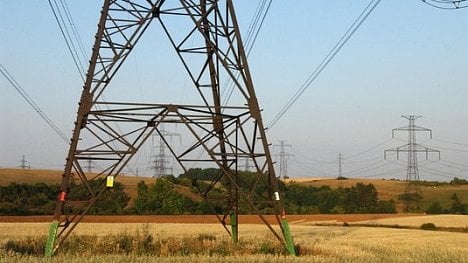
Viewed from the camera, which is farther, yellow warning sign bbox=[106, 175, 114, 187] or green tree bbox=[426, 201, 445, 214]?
green tree bbox=[426, 201, 445, 214]

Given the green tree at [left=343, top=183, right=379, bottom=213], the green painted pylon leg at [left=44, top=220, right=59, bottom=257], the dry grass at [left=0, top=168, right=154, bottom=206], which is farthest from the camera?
the green tree at [left=343, top=183, right=379, bottom=213]

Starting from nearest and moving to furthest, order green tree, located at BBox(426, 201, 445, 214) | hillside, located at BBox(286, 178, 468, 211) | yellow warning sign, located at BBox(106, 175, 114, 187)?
yellow warning sign, located at BBox(106, 175, 114, 187) → green tree, located at BBox(426, 201, 445, 214) → hillside, located at BBox(286, 178, 468, 211)

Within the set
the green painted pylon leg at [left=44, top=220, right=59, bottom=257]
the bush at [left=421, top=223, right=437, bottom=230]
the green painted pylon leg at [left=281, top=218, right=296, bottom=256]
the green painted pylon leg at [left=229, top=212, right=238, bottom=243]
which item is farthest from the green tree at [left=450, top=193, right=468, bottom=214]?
the green painted pylon leg at [left=44, top=220, right=59, bottom=257]

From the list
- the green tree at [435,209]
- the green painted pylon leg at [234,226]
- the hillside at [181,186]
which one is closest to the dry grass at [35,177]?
the hillside at [181,186]

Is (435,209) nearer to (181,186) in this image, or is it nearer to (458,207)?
(458,207)

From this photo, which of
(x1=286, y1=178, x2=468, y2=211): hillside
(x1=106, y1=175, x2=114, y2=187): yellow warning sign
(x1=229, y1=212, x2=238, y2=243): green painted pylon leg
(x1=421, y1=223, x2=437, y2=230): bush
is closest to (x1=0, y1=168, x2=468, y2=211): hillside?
(x1=286, y1=178, x2=468, y2=211): hillside

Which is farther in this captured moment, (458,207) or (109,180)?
(458,207)

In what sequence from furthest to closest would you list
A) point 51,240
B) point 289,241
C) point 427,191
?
point 427,191
point 289,241
point 51,240

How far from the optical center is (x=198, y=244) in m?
23.0

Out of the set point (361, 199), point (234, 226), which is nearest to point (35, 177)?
point (361, 199)

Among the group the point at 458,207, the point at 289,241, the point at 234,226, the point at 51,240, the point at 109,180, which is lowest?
the point at 458,207

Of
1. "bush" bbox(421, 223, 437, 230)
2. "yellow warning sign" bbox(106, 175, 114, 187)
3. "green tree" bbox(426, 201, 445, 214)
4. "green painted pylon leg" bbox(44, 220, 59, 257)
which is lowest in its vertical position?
"bush" bbox(421, 223, 437, 230)

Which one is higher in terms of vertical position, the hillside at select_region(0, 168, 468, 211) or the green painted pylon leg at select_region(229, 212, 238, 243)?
the hillside at select_region(0, 168, 468, 211)

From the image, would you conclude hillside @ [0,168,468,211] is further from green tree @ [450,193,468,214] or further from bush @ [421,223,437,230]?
bush @ [421,223,437,230]
